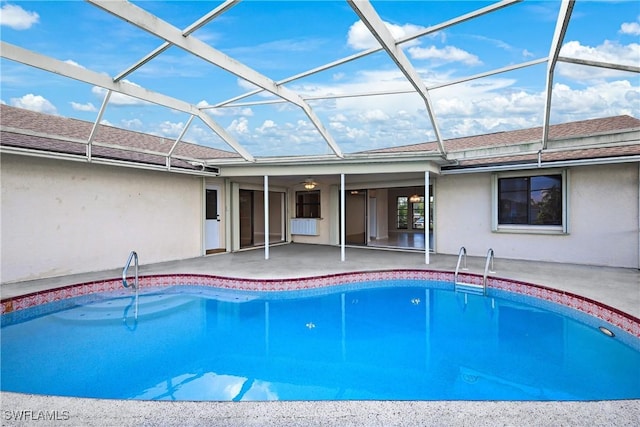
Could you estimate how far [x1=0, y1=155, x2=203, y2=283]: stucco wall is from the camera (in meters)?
6.20

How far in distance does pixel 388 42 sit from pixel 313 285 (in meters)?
4.47

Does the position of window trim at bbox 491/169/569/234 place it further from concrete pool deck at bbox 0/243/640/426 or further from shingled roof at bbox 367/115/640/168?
concrete pool deck at bbox 0/243/640/426

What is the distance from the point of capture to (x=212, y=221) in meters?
10.4

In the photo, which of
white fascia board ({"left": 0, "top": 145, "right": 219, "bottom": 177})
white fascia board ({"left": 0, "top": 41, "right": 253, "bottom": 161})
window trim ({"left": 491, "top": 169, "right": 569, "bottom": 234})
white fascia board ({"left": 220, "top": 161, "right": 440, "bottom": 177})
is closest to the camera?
white fascia board ({"left": 0, "top": 41, "right": 253, "bottom": 161})

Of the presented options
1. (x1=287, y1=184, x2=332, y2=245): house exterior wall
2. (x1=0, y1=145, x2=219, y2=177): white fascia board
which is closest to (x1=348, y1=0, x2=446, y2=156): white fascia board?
(x1=0, y1=145, x2=219, y2=177): white fascia board

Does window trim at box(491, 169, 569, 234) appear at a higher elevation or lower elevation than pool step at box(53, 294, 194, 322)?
higher

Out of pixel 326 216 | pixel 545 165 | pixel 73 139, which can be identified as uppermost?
pixel 73 139

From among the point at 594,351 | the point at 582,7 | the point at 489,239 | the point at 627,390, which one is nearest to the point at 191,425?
the point at 627,390

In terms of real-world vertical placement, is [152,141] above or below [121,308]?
above

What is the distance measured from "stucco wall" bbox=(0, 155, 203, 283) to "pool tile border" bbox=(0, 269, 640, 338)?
1.17 metres

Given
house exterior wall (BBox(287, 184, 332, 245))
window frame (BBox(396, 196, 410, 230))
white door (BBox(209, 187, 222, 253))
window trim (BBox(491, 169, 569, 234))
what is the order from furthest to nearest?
window frame (BBox(396, 196, 410, 230)), house exterior wall (BBox(287, 184, 332, 245)), white door (BBox(209, 187, 222, 253)), window trim (BBox(491, 169, 569, 234))

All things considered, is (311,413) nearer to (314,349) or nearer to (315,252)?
(314,349)

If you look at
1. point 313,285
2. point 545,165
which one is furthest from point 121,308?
point 545,165

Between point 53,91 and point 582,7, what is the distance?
27.3 ft
